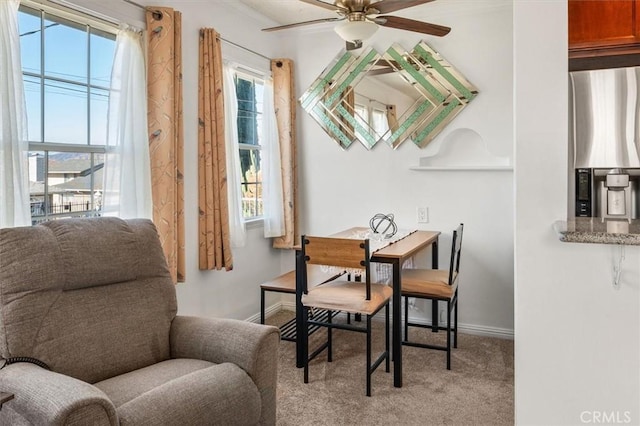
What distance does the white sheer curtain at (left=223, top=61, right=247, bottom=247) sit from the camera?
3.68m

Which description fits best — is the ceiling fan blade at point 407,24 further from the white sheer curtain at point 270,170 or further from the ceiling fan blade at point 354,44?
the white sheer curtain at point 270,170

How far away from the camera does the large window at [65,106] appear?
244cm

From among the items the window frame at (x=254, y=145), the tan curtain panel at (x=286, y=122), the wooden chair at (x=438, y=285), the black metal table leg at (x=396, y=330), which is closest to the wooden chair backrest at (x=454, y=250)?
the wooden chair at (x=438, y=285)

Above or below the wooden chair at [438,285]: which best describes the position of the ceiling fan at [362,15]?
above

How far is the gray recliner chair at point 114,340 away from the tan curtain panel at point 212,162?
0.98 meters

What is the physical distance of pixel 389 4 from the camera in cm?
239

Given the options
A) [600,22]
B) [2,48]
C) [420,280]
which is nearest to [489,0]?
[600,22]

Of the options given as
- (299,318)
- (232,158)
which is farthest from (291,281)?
(232,158)

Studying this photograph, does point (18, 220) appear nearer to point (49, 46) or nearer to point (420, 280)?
point (49, 46)

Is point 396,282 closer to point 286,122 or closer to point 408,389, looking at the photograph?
point 408,389

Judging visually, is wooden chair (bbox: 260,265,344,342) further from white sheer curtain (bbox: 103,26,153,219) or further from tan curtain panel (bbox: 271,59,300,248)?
white sheer curtain (bbox: 103,26,153,219)

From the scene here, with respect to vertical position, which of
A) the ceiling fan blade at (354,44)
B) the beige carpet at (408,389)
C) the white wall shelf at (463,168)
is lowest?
the beige carpet at (408,389)

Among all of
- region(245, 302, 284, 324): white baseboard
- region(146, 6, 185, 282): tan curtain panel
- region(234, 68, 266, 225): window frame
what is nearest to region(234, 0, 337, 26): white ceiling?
region(234, 68, 266, 225): window frame

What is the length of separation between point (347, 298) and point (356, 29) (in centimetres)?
146
